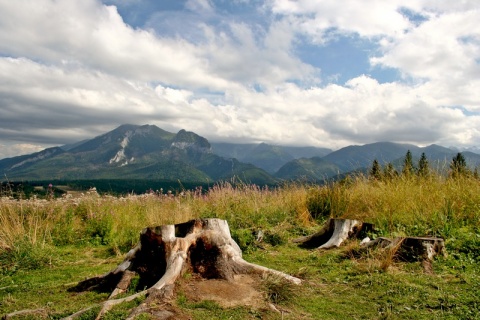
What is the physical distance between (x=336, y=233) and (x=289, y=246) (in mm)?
1162

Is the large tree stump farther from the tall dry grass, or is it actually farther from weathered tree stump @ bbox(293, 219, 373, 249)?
the tall dry grass

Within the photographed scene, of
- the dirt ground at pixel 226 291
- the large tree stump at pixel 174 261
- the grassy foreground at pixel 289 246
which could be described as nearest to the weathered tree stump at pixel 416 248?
the grassy foreground at pixel 289 246

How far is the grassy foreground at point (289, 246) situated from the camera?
14.5 ft

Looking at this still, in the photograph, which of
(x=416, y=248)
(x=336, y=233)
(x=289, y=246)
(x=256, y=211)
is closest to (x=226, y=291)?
(x=416, y=248)

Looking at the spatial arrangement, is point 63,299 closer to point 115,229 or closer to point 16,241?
point 16,241

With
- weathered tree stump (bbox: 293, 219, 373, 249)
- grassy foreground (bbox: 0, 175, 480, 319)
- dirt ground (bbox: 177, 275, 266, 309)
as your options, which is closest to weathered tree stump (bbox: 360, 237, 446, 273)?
grassy foreground (bbox: 0, 175, 480, 319)

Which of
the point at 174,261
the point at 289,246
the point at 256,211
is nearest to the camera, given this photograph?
the point at 174,261

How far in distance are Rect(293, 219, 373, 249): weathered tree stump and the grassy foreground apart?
1.39 ft

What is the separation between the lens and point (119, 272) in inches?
209

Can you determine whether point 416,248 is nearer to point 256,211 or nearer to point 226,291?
point 226,291

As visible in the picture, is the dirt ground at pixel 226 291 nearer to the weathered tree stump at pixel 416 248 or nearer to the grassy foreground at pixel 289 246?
the grassy foreground at pixel 289 246

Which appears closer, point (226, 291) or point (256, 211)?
point (226, 291)

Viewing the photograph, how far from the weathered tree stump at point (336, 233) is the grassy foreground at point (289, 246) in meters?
0.42

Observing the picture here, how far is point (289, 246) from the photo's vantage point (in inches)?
334
